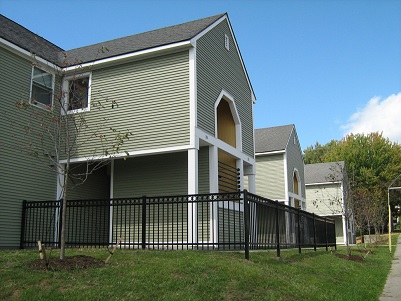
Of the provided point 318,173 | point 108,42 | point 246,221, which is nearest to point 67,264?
point 246,221

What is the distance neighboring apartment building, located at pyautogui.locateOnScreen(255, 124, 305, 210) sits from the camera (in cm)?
2723

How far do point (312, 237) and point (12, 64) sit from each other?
40.7 ft

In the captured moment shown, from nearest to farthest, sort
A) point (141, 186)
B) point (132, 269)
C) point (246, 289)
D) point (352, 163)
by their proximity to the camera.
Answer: point (246, 289), point (132, 269), point (141, 186), point (352, 163)

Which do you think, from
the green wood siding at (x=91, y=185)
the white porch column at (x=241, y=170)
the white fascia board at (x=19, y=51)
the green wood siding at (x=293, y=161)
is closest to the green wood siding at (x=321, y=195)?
the green wood siding at (x=293, y=161)

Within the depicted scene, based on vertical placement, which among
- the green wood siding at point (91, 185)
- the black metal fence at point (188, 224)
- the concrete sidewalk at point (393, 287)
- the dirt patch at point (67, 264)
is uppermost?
the green wood siding at point (91, 185)

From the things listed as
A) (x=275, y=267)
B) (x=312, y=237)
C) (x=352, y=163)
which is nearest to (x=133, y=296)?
(x=275, y=267)

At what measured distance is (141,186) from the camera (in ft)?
52.5

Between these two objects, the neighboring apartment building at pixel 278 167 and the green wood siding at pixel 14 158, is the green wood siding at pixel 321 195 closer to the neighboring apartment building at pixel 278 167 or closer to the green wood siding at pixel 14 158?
the neighboring apartment building at pixel 278 167

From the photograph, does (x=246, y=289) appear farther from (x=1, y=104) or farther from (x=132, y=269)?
(x=1, y=104)

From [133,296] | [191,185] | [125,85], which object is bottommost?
[133,296]

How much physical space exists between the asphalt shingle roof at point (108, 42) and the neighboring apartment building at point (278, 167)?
41.7 feet

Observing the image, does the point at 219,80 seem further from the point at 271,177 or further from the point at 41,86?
the point at 271,177

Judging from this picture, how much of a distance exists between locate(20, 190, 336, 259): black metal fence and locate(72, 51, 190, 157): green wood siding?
6.52ft

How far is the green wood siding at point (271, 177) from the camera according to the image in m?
27.2
